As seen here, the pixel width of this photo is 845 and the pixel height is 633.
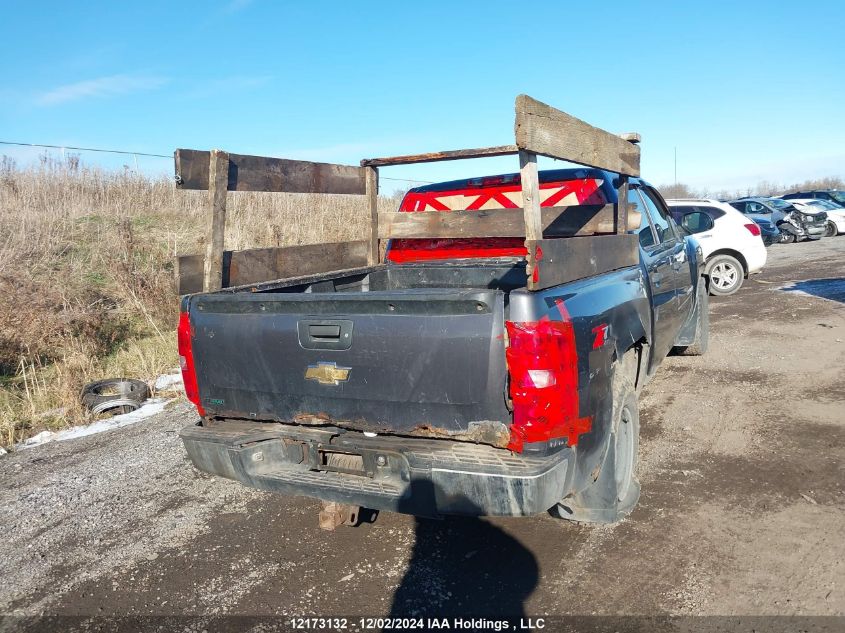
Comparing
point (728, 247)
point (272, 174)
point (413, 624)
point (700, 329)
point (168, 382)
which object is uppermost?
point (272, 174)

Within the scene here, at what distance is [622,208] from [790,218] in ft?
67.5

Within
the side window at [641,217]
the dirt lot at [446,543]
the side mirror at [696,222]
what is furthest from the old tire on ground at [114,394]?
the side mirror at [696,222]

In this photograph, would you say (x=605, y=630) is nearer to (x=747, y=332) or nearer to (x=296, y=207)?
(x=747, y=332)

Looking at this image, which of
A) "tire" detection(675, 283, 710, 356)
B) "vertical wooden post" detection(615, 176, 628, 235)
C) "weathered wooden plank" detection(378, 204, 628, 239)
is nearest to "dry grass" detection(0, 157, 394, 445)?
"weathered wooden plank" detection(378, 204, 628, 239)

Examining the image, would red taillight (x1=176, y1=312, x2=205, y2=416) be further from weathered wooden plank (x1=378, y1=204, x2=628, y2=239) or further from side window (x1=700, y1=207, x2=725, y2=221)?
side window (x1=700, y1=207, x2=725, y2=221)

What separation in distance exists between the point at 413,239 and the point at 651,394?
264 centimetres

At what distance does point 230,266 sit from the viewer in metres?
4.07

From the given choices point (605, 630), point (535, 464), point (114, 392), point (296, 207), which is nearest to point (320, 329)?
point (535, 464)

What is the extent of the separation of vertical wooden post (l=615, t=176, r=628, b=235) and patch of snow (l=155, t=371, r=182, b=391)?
190 inches

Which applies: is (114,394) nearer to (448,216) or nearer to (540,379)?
(448,216)

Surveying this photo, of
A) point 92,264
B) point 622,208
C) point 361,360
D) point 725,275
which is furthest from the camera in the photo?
point 725,275

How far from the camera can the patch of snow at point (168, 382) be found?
6.98 m

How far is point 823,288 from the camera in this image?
11367 mm

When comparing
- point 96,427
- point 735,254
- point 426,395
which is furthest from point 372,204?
point 735,254
